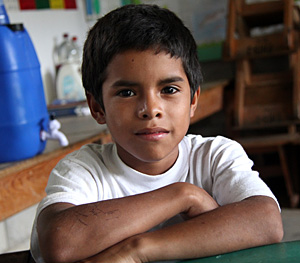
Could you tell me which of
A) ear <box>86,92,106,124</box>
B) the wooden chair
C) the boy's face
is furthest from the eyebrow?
the wooden chair

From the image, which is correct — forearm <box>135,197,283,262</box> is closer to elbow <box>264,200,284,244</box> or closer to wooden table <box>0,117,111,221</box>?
elbow <box>264,200,284,244</box>

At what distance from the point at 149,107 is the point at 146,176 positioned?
0.17 m

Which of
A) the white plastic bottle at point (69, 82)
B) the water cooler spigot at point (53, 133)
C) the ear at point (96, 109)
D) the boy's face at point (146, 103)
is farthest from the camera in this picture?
the white plastic bottle at point (69, 82)

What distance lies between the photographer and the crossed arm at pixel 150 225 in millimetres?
816

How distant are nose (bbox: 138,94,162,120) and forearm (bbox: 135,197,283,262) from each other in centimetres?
21

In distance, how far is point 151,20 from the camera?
3.36 ft

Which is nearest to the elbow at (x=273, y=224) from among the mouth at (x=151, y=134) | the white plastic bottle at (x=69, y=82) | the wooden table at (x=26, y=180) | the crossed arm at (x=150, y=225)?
the crossed arm at (x=150, y=225)

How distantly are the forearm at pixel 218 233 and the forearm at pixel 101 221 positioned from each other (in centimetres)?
4

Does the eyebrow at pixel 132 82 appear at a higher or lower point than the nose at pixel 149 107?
higher

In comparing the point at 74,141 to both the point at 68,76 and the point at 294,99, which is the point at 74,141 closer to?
the point at 68,76

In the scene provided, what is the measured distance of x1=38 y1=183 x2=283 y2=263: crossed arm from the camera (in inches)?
32.1

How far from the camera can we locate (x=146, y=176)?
1043 mm

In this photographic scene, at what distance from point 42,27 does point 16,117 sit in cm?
156

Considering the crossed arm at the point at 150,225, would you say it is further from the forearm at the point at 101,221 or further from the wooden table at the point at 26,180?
the wooden table at the point at 26,180
